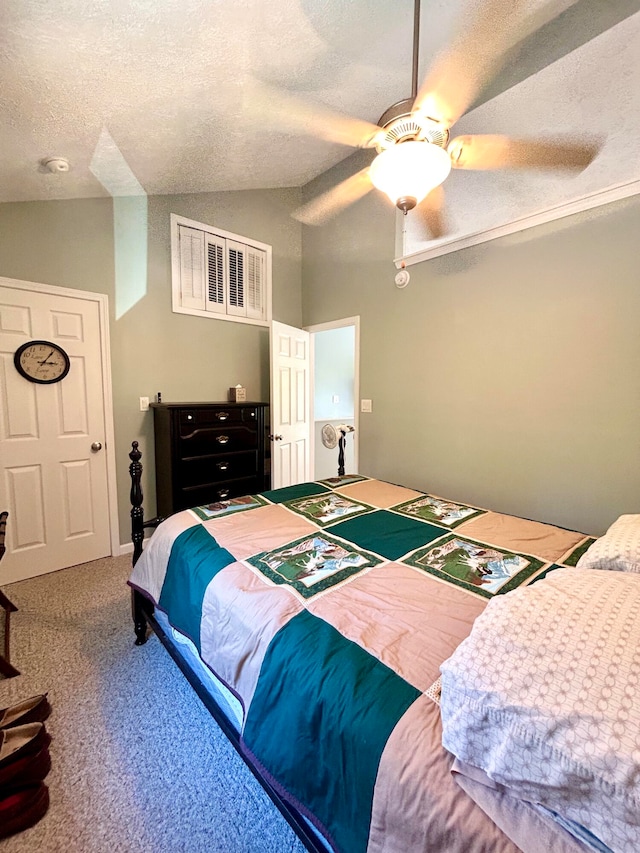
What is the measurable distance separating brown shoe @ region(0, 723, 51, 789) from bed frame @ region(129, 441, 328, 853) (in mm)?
478

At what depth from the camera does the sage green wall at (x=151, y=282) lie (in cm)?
252

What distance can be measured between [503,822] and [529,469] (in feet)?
7.14

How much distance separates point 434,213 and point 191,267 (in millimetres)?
2177

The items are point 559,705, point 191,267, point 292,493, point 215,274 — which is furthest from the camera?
point 215,274

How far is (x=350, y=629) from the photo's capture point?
100 centimetres

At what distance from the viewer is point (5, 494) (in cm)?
250

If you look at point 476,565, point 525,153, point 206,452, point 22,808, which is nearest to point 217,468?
point 206,452

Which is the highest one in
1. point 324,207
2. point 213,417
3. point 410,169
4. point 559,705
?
point 324,207

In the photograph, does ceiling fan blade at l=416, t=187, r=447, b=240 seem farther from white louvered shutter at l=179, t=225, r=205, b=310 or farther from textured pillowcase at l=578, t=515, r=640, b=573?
textured pillowcase at l=578, t=515, r=640, b=573

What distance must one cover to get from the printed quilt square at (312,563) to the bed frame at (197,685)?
1.60ft

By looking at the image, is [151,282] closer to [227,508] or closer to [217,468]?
[217,468]

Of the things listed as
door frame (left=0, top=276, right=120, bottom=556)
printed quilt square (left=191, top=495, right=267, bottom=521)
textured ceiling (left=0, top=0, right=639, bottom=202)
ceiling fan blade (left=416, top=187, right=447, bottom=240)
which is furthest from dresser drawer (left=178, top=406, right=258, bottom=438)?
ceiling fan blade (left=416, top=187, right=447, bottom=240)

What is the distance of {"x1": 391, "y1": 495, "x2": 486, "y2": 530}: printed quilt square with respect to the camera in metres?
1.82

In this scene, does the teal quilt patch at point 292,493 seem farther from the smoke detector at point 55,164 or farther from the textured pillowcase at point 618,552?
the smoke detector at point 55,164
